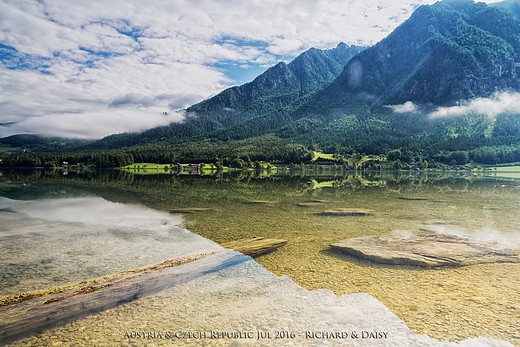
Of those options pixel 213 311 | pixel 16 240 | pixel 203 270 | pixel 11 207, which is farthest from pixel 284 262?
pixel 11 207

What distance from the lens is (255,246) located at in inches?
561

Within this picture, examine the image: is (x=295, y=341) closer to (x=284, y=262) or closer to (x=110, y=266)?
(x=284, y=262)

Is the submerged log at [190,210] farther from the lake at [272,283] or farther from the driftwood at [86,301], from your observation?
the driftwood at [86,301]

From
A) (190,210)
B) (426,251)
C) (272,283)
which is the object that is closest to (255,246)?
(272,283)

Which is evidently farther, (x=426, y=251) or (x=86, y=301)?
(x=426, y=251)

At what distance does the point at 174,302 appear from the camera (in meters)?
8.88

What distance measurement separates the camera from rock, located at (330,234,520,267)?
1282cm

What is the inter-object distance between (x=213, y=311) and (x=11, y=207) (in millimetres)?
30309

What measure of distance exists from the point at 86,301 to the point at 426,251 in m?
14.4

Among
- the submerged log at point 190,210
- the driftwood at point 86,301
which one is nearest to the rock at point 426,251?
the driftwood at point 86,301

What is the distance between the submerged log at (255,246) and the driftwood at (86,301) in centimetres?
240

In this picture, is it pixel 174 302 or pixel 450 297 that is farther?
pixel 450 297

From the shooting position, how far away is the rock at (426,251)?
12820 millimetres

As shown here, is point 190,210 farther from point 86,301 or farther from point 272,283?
point 86,301
